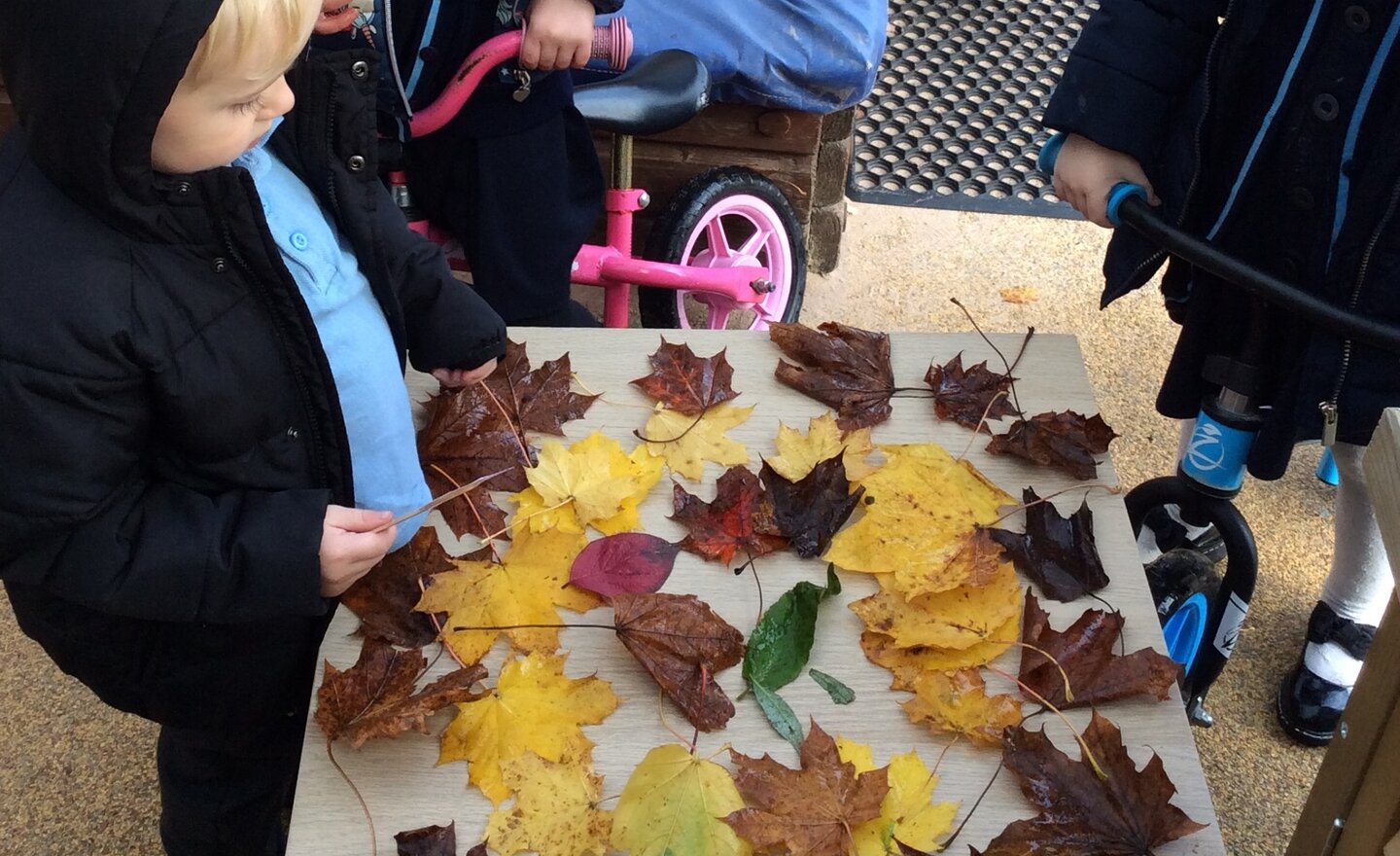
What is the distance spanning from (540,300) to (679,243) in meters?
0.45

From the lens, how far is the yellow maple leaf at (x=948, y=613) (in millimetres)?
1122

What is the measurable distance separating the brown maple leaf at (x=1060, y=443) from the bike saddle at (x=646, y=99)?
0.89m

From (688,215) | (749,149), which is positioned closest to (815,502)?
(688,215)

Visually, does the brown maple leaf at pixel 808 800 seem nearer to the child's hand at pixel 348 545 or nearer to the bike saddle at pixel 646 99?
the child's hand at pixel 348 545

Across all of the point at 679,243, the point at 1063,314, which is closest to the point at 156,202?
the point at 679,243

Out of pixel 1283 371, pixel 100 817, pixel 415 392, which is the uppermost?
pixel 1283 371

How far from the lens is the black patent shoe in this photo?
183 cm

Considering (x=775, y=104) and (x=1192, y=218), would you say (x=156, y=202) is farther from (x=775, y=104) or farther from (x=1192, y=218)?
(x=775, y=104)

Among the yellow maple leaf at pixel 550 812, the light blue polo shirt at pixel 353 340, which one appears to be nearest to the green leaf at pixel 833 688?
the yellow maple leaf at pixel 550 812

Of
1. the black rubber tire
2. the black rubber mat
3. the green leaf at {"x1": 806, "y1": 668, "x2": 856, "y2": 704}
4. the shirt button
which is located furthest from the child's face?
the black rubber mat

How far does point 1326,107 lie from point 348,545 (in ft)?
3.61

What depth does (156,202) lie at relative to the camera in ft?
2.94

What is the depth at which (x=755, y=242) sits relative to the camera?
2.49 m

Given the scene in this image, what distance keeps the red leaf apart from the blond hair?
1.85ft
